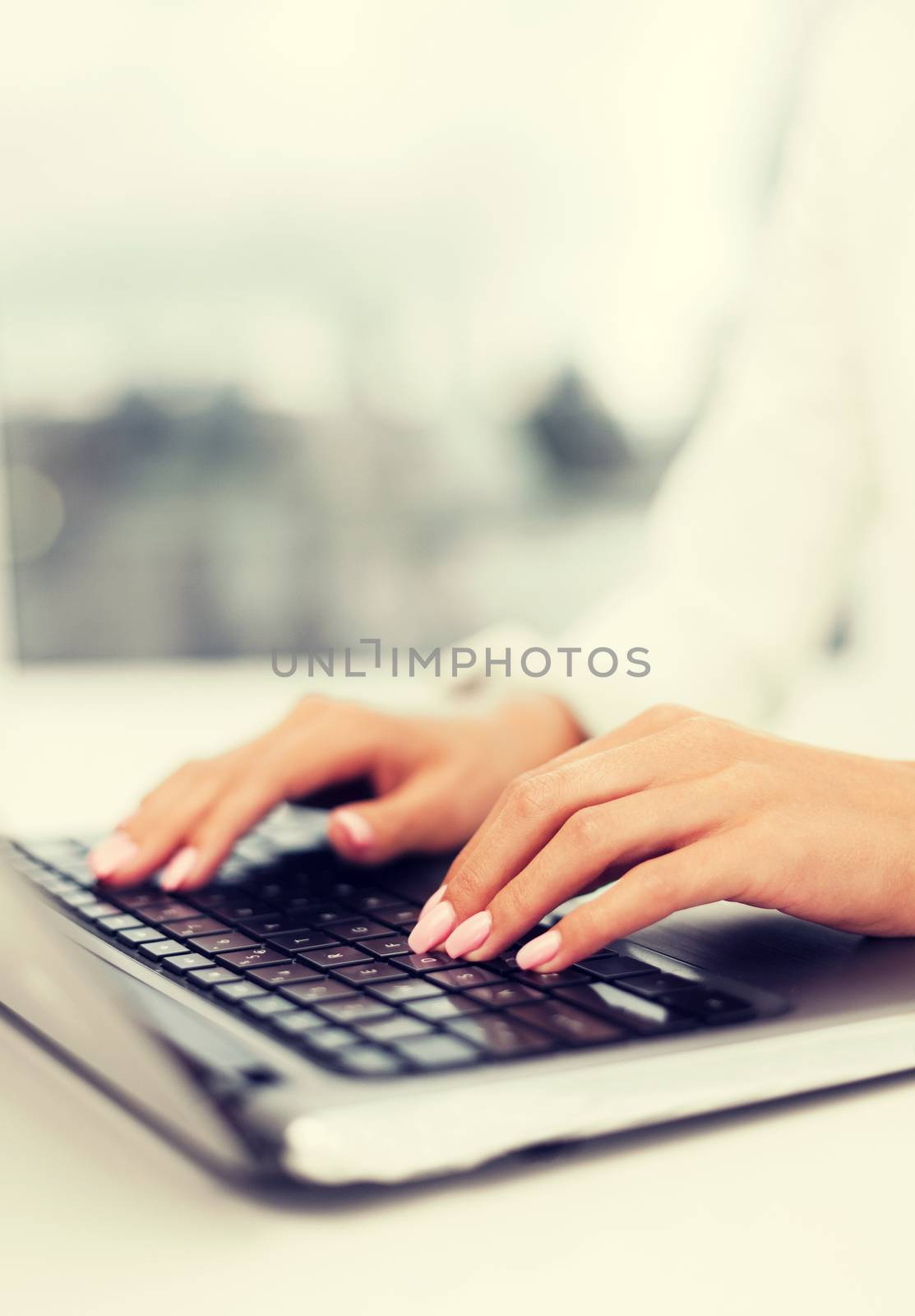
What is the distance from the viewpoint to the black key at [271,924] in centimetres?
46

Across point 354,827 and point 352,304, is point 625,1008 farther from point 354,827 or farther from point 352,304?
point 352,304

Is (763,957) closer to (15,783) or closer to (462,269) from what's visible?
(15,783)

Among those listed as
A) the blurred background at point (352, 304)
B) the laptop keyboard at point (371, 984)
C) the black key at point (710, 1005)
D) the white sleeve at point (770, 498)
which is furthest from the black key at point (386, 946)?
the blurred background at point (352, 304)

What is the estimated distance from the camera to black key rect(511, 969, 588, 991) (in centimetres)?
38

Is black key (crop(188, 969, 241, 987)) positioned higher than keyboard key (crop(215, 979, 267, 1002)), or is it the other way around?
keyboard key (crop(215, 979, 267, 1002))

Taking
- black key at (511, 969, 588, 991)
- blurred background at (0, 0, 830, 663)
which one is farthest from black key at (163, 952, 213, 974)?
blurred background at (0, 0, 830, 663)

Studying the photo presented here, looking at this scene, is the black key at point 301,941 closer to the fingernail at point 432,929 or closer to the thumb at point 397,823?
the fingernail at point 432,929

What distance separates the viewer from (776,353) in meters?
1.06

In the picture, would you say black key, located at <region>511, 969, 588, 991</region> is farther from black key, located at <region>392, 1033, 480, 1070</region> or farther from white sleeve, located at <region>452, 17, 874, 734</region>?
white sleeve, located at <region>452, 17, 874, 734</region>

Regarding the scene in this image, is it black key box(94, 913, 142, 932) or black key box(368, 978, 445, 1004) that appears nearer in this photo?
black key box(368, 978, 445, 1004)

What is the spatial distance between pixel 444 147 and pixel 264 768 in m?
1.87

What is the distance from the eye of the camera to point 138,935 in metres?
0.46

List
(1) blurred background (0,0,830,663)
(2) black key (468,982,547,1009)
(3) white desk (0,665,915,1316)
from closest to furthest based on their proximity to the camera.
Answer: (3) white desk (0,665,915,1316) < (2) black key (468,982,547,1009) < (1) blurred background (0,0,830,663)

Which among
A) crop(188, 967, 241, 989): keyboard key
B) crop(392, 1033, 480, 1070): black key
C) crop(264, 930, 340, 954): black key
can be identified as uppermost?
crop(392, 1033, 480, 1070): black key
